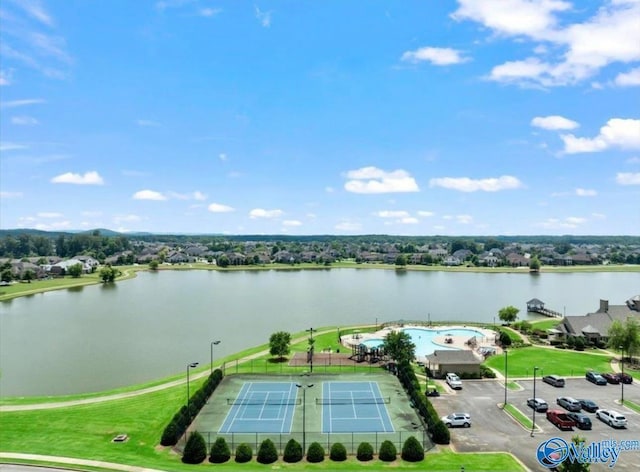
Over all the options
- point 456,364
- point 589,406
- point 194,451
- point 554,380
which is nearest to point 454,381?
point 456,364

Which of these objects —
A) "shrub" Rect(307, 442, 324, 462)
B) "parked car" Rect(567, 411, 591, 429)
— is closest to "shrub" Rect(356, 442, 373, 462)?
"shrub" Rect(307, 442, 324, 462)

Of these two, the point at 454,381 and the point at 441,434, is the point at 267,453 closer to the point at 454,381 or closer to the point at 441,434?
the point at 441,434

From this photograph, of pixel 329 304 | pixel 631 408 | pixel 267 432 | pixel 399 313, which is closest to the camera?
pixel 267 432

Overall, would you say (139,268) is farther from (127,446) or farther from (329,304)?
Answer: (127,446)

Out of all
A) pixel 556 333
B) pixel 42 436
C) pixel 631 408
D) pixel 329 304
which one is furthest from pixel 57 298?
pixel 631 408

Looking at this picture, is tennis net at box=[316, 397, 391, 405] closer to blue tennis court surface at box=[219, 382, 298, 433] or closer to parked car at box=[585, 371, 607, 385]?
blue tennis court surface at box=[219, 382, 298, 433]
